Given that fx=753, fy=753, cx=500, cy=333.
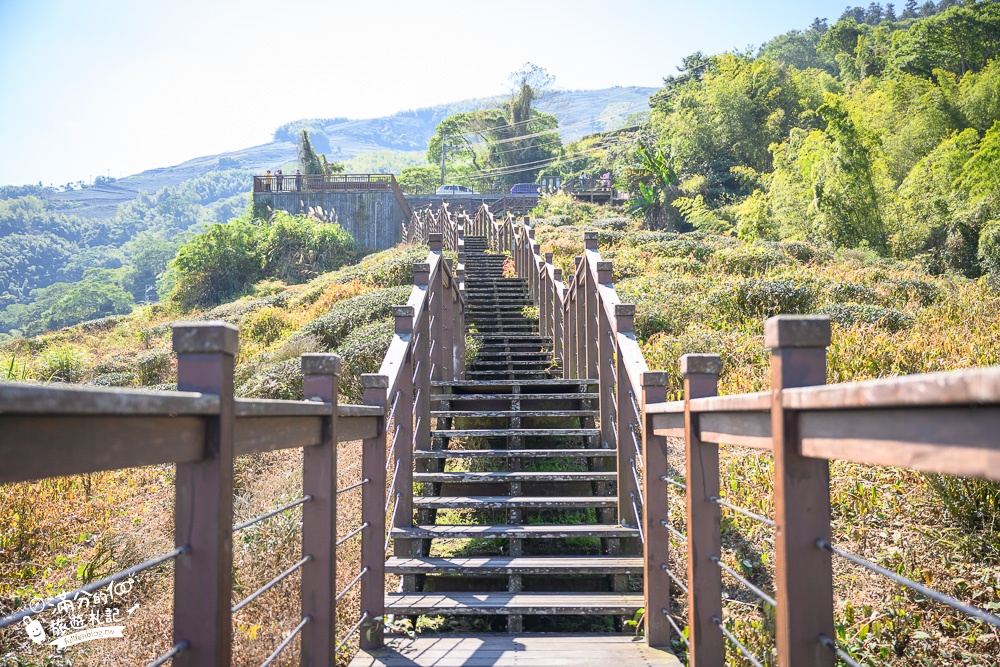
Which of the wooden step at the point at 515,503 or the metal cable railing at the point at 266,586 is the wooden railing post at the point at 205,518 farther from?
the wooden step at the point at 515,503

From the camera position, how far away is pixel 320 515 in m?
2.92

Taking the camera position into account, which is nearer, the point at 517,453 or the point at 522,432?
the point at 517,453

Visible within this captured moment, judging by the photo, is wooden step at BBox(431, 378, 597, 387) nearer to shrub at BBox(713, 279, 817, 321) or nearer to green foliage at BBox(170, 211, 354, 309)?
shrub at BBox(713, 279, 817, 321)

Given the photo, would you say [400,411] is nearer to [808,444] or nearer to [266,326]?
[808,444]

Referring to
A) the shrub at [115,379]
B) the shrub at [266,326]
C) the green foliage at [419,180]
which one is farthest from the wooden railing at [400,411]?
the green foliage at [419,180]

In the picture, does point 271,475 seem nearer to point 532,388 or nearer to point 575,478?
point 532,388

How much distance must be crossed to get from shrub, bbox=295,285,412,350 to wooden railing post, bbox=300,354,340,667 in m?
8.11

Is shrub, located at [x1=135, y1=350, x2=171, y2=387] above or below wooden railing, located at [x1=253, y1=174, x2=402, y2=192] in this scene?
below

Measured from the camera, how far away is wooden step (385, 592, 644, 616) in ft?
13.3

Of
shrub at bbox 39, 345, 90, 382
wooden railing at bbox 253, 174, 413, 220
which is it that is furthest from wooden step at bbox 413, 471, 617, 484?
wooden railing at bbox 253, 174, 413, 220

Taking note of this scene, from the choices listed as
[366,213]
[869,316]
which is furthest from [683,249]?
[366,213]

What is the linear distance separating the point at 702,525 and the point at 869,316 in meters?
7.51

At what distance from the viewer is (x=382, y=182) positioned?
35.2 metres

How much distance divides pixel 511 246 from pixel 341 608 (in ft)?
49.6
